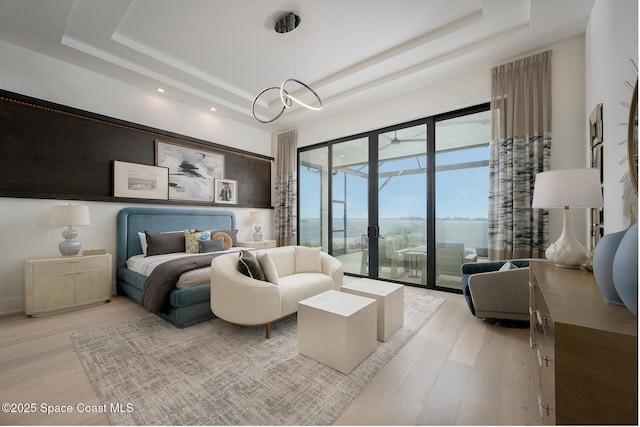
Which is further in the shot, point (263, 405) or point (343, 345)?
point (343, 345)

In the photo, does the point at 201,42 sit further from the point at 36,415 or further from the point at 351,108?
the point at 36,415

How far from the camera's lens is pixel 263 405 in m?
1.52

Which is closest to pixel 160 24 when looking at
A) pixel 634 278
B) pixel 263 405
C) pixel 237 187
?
pixel 237 187

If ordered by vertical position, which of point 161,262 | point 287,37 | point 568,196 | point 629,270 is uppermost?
point 287,37

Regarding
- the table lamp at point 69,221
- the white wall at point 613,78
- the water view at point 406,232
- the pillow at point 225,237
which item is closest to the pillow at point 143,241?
the table lamp at point 69,221

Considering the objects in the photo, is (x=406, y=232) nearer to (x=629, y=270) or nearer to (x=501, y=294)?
(x=501, y=294)

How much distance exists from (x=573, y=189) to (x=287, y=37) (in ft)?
10.1

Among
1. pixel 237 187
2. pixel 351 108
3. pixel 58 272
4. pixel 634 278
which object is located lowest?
pixel 58 272

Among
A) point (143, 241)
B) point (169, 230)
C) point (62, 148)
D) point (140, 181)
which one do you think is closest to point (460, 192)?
point (169, 230)

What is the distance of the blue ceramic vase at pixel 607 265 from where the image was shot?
3.46 feet

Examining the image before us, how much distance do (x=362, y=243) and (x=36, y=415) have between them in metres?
4.08

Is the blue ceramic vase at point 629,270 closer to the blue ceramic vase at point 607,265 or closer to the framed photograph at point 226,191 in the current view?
the blue ceramic vase at point 607,265

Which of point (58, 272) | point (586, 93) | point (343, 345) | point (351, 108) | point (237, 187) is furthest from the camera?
point (237, 187)

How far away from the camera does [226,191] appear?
500 centimetres
